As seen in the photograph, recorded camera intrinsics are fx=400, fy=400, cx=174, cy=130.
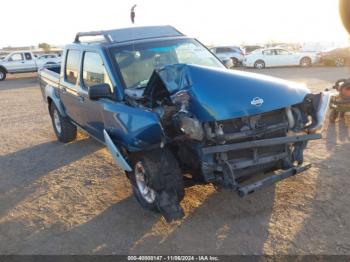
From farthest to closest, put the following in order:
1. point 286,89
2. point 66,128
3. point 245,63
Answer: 1. point 245,63
2. point 66,128
3. point 286,89

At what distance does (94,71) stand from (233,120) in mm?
2461

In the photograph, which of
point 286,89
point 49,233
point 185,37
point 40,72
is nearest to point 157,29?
point 185,37

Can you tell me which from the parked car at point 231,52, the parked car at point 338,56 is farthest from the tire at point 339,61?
the parked car at point 231,52

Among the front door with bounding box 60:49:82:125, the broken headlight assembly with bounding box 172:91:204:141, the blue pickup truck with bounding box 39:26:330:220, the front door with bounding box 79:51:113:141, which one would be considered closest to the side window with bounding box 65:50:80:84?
the front door with bounding box 60:49:82:125

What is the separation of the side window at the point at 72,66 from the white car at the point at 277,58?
21.9 meters

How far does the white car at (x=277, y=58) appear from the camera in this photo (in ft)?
88.5

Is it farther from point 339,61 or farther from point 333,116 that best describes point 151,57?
point 339,61

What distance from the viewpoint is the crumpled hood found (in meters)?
3.95

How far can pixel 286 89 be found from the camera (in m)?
4.29

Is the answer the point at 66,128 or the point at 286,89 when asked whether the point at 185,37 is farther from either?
the point at 66,128

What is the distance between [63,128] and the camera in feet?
26.0

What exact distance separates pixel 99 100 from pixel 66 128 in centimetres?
279

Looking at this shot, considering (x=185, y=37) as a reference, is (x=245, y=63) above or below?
below

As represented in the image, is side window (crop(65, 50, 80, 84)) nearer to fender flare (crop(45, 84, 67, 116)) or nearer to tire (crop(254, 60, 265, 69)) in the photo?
fender flare (crop(45, 84, 67, 116))
